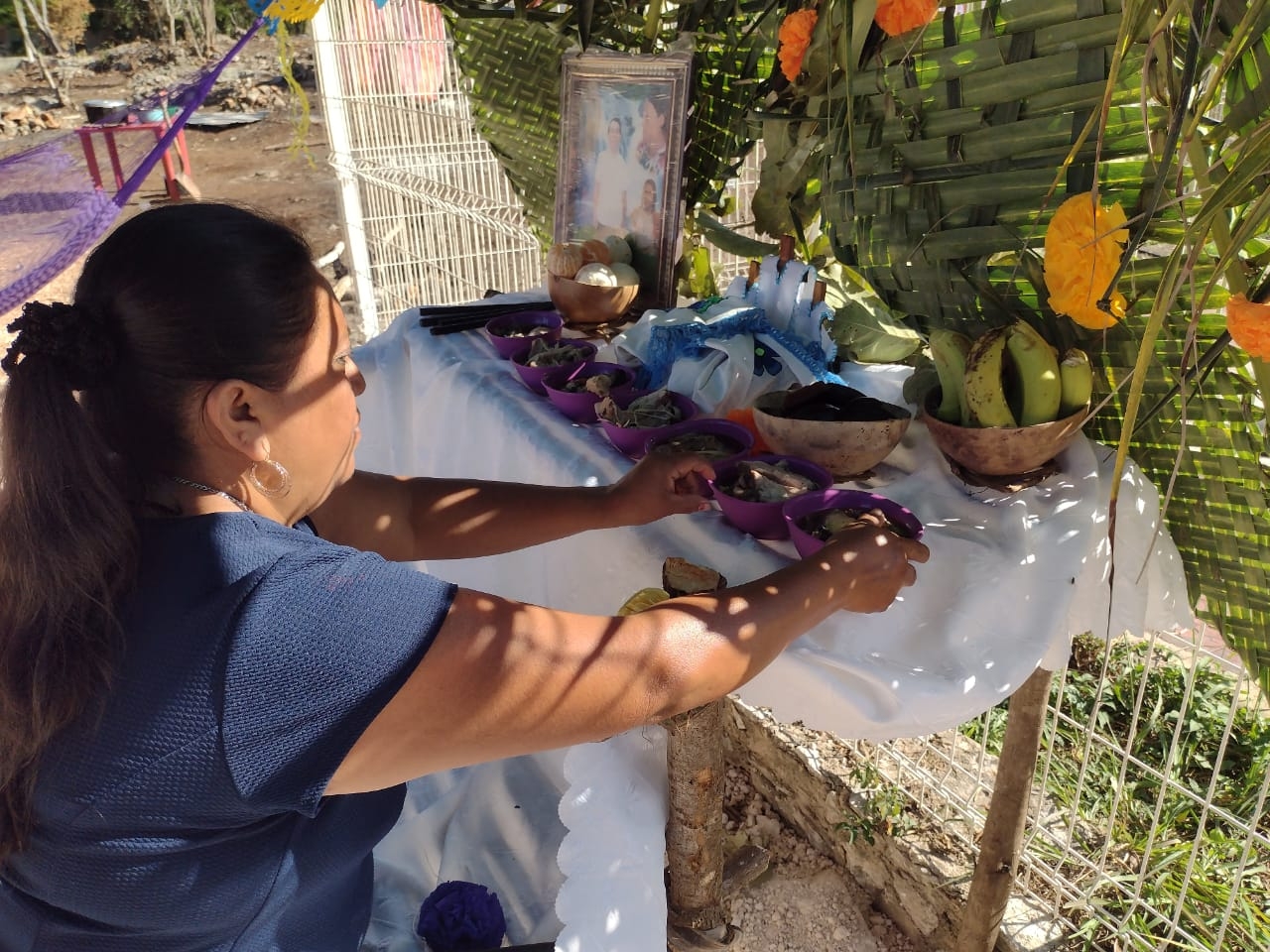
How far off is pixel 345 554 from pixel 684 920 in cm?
65

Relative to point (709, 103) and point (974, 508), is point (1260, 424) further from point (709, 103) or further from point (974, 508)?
point (709, 103)

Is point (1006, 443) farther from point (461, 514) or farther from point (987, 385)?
point (461, 514)

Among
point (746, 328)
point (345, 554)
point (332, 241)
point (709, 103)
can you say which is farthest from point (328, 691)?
point (332, 241)

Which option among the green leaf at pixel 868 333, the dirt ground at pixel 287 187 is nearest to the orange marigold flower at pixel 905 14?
the green leaf at pixel 868 333

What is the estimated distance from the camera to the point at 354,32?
3.98 meters

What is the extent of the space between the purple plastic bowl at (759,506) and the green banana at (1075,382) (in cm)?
30

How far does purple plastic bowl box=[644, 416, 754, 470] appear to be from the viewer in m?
1.31

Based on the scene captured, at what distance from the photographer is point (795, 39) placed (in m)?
1.37

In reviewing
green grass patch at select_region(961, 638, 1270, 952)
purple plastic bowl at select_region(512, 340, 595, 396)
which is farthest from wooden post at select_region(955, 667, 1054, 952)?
purple plastic bowl at select_region(512, 340, 595, 396)

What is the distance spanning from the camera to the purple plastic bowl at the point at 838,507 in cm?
107

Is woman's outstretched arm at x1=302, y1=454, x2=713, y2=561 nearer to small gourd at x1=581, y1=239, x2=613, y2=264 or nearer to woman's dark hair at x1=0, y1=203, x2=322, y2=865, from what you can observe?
woman's dark hair at x1=0, y1=203, x2=322, y2=865

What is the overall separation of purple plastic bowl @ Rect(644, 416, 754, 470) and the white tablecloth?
0.08 meters

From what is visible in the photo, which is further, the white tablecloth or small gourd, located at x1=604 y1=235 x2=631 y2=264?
small gourd, located at x1=604 y1=235 x2=631 y2=264

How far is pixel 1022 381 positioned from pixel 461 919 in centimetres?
94
